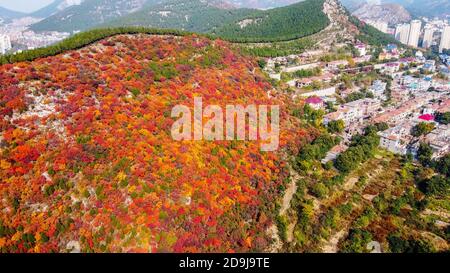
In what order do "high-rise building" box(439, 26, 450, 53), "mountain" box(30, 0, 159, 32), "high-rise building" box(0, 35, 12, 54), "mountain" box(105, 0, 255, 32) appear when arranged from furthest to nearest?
"mountain" box(30, 0, 159, 32) < "mountain" box(105, 0, 255, 32) < "high-rise building" box(0, 35, 12, 54) < "high-rise building" box(439, 26, 450, 53)

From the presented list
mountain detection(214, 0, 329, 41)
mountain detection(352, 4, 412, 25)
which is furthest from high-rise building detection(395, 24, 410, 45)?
mountain detection(352, 4, 412, 25)

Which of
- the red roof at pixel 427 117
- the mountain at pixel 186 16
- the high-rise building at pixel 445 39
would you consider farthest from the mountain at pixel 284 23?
the high-rise building at pixel 445 39

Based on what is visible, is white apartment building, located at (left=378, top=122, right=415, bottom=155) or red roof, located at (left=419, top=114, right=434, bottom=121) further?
red roof, located at (left=419, top=114, right=434, bottom=121)

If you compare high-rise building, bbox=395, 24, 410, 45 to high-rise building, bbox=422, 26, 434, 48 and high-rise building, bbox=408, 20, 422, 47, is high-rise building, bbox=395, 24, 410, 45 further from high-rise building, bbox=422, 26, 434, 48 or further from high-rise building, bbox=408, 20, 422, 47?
high-rise building, bbox=422, 26, 434, 48

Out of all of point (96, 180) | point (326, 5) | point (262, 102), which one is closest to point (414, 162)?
point (262, 102)

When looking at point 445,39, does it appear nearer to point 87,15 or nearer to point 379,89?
point 379,89

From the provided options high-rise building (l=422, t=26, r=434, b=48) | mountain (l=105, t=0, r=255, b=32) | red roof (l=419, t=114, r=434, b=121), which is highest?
mountain (l=105, t=0, r=255, b=32)
